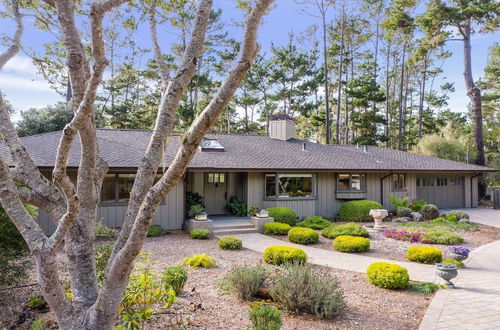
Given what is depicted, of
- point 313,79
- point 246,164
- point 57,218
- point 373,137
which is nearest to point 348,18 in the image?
point 313,79

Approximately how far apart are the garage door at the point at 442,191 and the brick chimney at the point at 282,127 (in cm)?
729

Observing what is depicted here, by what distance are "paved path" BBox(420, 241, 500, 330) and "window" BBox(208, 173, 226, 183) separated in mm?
9589

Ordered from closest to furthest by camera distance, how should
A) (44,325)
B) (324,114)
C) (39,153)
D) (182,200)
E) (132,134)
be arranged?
(44,325) < (39,153) < (182,200) < (132,134) < (324,114)

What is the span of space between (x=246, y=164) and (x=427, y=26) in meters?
14.2

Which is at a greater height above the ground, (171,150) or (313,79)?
(313,79)

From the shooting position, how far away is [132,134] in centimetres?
1538

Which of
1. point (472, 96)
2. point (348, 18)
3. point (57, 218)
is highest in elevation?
point (348, 18)

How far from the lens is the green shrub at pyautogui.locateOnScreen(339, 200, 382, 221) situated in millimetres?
13773

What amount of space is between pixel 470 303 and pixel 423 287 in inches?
32.3

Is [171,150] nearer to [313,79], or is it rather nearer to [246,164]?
[246,164]

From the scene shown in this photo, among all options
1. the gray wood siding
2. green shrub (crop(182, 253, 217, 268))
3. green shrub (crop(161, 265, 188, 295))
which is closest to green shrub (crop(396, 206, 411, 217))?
the gray wood siding

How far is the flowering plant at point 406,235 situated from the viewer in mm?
10125

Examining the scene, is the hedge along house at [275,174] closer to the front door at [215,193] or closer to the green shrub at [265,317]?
the front door at [215,193]

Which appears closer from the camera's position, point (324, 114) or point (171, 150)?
point (171, 150)
